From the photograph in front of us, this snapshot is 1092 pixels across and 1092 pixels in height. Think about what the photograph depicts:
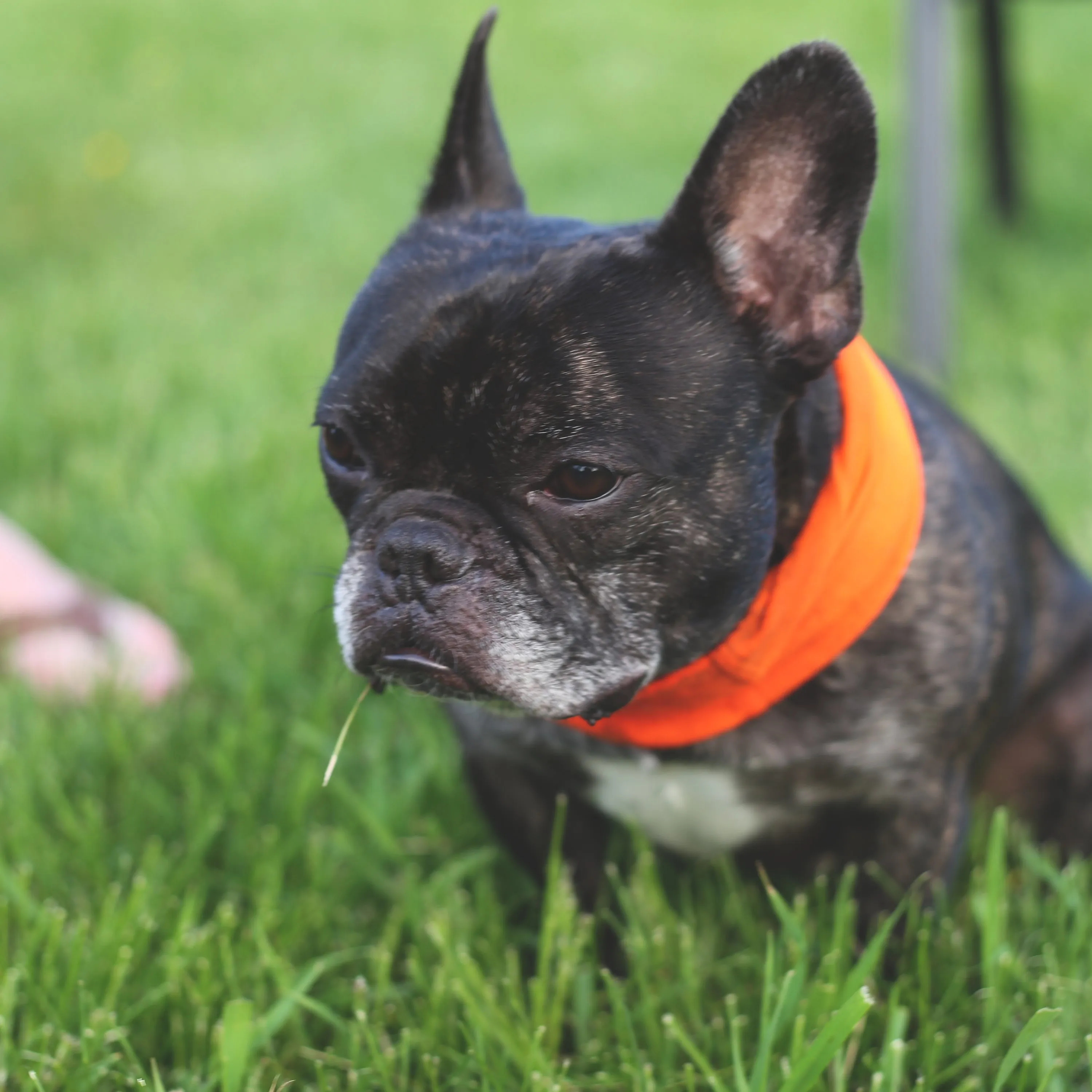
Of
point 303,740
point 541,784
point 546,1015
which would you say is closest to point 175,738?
point 303,740

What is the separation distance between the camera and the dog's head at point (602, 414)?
167cm

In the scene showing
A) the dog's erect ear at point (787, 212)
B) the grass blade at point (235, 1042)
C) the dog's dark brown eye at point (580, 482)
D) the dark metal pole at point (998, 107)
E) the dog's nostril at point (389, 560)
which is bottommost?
the grass blade at point (235, 1042)

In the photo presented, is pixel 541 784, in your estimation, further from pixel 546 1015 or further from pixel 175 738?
pixel 175 738

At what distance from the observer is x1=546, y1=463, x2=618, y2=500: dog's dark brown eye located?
167cm

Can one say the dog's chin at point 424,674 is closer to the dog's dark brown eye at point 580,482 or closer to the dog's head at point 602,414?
the dog's head at point 602,414

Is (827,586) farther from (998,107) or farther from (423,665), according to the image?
(998,107)

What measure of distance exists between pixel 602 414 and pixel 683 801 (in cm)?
77

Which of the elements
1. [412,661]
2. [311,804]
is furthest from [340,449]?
[311,804]

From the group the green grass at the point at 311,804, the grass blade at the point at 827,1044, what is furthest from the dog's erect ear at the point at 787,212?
the grass blade at the point at 827,1044

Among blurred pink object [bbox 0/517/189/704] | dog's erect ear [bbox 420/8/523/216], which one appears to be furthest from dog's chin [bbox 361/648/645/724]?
blurred pink object [bbox 0/517/189/704]

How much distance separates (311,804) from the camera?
2572 millimetres

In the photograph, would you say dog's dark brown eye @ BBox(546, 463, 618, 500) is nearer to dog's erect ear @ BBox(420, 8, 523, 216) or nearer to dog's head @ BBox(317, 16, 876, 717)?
dog's head @ BBox(317, 16, 876, 717)

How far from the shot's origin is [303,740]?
8.64ft

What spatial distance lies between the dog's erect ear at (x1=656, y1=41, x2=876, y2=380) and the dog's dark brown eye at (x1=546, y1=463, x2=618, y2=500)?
1.07ft
